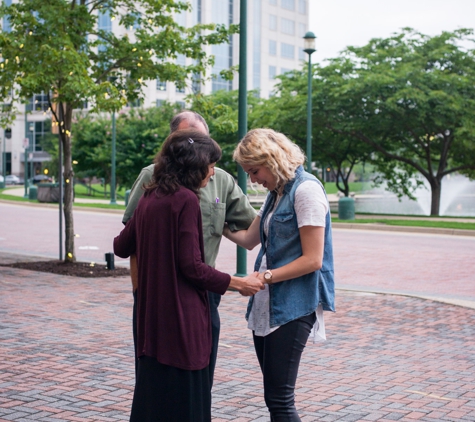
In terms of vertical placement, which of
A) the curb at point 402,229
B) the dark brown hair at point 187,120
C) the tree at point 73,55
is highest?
the tree at point 73,55

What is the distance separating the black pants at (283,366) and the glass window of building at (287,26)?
100290mm

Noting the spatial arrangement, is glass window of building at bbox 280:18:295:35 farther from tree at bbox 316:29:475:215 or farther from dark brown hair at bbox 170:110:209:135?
dark brown hair at bbox 170:110:209:135

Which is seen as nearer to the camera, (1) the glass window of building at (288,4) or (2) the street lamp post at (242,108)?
(2) the street lamp post at (242,108)

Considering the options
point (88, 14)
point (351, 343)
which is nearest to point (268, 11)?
point (88, 14)

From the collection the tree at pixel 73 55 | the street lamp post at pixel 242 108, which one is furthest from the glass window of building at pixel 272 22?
the street lamp post at pixel 242 108

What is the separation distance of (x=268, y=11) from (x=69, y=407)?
318 ft

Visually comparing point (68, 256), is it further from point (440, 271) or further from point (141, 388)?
point (141, 388)

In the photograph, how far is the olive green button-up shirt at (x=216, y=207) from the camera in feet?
13.4

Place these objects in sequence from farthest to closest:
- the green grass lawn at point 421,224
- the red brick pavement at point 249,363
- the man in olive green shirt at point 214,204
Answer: the green grass lawn at point 421,224, the red brick pavement at point 249,363, the man in olive green shirt at point 214,204

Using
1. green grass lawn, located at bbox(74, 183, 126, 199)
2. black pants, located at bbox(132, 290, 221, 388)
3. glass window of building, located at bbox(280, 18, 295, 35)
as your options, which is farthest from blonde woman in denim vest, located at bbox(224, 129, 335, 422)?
glass window of building, located at bbox(280, 18, 295, 35)

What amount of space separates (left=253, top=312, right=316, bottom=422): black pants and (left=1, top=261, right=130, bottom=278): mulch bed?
27.4ft

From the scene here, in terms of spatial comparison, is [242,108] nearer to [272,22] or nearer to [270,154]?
[270,154]

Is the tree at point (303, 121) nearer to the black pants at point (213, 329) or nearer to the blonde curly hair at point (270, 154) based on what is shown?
the black pants at point (213, 329)

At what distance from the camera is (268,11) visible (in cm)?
9819
